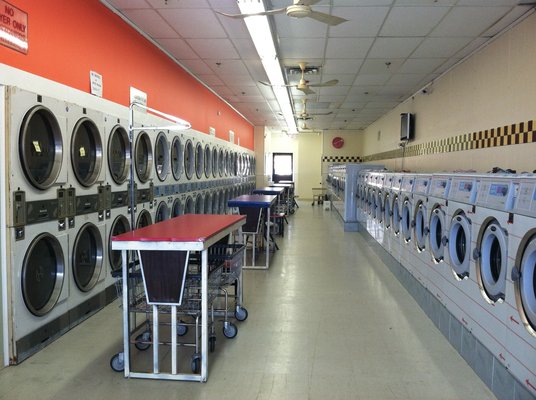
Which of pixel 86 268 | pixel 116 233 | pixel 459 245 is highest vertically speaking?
pixel 459 245

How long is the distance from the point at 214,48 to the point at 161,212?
8.26 ft

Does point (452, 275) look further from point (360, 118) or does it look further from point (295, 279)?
point (360, 118)

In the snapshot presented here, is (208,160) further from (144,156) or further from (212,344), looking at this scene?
(212,344)

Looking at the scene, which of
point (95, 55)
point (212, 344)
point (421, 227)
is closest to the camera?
point (212, 344)

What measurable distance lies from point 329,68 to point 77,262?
17.8ft

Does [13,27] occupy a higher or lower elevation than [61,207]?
higher

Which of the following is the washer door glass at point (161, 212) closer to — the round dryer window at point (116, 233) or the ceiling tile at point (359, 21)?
the round dryer window at point (116, 233)

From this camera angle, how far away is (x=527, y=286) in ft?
7.39

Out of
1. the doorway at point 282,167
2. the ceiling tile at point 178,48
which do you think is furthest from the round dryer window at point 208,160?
the doorway at point 282,167

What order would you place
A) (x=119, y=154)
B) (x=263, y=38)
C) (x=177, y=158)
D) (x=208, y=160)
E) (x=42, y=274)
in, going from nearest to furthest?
(x=42, y=274) < (x=119, y=154) < (x=263, y=38) < (x=177, y=158) < (x=208, y=160)

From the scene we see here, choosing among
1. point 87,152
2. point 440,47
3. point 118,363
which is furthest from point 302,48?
point 118,363

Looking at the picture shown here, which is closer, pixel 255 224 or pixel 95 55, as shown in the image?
pixel 95 55

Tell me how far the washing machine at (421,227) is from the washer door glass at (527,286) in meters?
1.69

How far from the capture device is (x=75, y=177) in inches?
145
